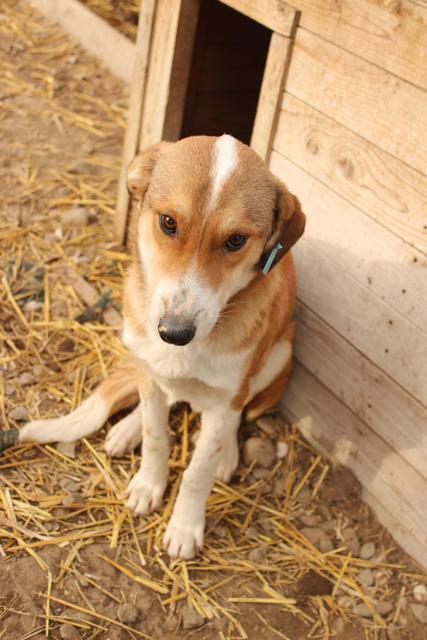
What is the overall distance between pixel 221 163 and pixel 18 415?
176 centimetres

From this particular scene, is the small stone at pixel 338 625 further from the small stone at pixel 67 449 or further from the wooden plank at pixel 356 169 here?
the wooden plank at pixel 356 169

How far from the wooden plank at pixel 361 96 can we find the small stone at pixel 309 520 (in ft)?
5.58

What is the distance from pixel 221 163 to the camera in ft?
7.65

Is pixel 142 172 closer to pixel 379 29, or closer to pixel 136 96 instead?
pixel 379 29

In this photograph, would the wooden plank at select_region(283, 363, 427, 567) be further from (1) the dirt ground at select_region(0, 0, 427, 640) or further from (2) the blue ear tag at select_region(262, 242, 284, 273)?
(2) the blue ear tag at select_region(262, 242, 284, 273)

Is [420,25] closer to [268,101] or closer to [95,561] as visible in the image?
[268,101]

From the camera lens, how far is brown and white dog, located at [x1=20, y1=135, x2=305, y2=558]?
2303 mm

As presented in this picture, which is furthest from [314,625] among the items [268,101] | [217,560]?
[268,101]

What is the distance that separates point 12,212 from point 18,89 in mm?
1601

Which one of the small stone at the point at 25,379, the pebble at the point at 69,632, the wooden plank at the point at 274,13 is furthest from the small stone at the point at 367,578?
the wooden plank at the point at 274,13

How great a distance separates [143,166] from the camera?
102 inches

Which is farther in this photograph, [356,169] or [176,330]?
[356,169]

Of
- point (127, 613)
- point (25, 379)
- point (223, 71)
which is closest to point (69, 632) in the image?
point (127, 613)

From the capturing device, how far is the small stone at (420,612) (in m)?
3.01
